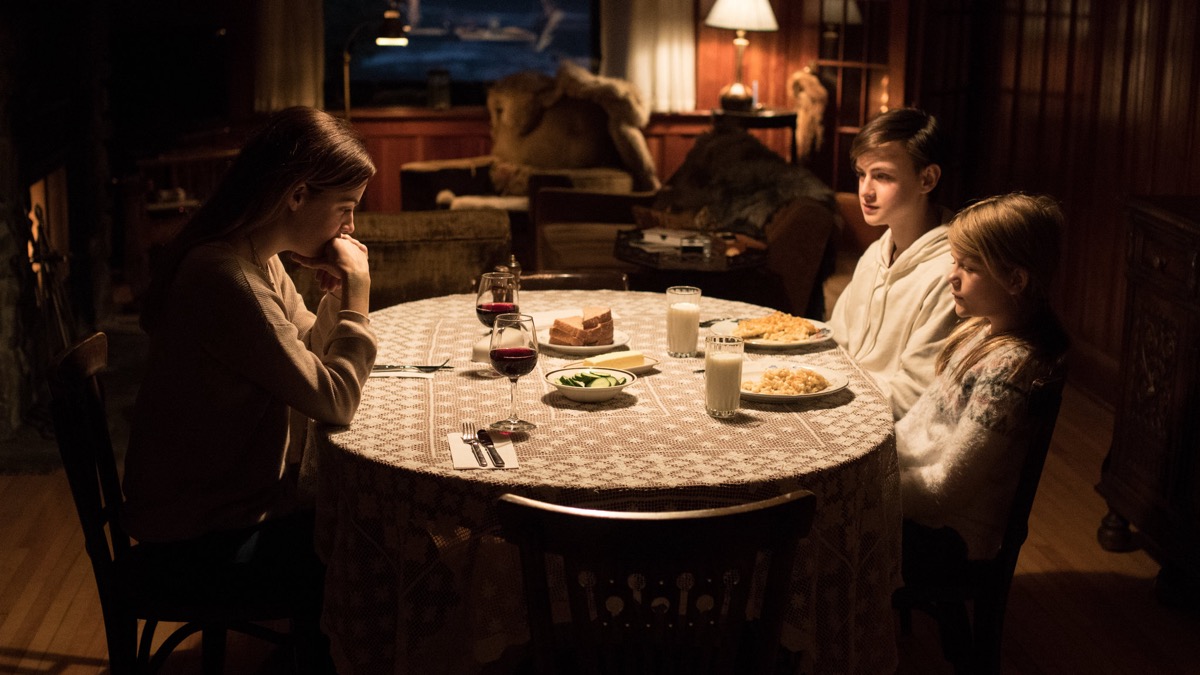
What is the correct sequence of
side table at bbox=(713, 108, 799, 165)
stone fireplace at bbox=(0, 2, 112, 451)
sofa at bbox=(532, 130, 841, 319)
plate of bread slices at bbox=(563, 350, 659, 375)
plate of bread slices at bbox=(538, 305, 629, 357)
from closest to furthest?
1. plate of bread slices at bbox=(563, 350, 659, 375)
2. plate of bread slices at bbox=(538, 305, 629, 357)
3. stone fireplace at bbox=(0, 2, 112, 451)
4. sofa at bbox=(532, 130, 841, 319)
5. side table at bbox=(713, 108, 799, 165)

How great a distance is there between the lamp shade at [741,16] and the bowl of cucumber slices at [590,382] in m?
5.24

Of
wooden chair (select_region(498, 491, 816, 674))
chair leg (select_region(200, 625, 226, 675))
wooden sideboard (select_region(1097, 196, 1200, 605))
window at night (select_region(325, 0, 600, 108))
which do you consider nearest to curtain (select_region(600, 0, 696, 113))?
window at night (select_region(325, 0, 600, 108))

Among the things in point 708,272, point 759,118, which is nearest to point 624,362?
point 708,272

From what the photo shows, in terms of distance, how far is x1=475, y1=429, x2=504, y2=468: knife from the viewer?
5.95ft

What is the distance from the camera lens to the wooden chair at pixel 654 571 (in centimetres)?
141

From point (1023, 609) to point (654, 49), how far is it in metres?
5.56

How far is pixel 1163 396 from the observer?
9.92 ft

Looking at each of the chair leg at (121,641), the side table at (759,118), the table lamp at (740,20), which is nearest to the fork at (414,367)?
the chair leg at (121,641)

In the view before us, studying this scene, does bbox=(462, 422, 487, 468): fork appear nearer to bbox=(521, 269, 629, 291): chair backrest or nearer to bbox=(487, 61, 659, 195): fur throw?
bbox=(521, 269, 629, 291): chair backrest

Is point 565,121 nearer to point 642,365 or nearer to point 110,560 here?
point 642,365

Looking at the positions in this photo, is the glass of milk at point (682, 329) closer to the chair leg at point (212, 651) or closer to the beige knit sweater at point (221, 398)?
the beige knit sweater at point (221, 398)

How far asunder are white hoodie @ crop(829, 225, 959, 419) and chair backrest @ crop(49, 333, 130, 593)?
1458 millimetres

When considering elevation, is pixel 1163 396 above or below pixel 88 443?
below

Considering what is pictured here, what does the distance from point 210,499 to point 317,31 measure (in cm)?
613
